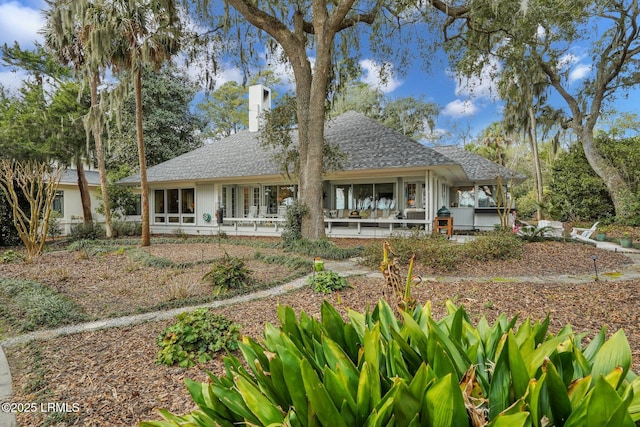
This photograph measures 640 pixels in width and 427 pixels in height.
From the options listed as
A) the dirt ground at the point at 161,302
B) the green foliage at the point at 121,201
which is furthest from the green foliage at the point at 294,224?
the green foliage at the point at 121,201

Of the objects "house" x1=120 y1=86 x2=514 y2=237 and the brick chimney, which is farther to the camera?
the brick chimney

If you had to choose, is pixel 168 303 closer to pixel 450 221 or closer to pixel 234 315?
pixel 234 315

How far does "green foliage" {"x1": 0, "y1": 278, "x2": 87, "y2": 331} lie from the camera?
4301 millimetres

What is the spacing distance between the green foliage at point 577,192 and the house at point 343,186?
3.86 m

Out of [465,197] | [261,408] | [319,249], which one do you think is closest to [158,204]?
[319,249]

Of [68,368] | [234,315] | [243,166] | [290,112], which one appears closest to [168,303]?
[234,315]

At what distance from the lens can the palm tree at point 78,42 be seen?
9648 millimetres

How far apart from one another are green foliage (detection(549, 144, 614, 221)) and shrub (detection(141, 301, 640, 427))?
62.9ft

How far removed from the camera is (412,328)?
51.1 inches

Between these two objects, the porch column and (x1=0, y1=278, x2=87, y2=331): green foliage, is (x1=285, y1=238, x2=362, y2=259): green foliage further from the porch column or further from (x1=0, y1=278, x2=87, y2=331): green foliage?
(x1=0, y1=278, x2=87, y2=331): green foliage

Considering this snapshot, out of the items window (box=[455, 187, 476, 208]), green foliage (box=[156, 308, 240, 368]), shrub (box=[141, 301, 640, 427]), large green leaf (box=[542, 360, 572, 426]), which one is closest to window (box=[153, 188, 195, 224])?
window (box=[455, 187, 476, 208])

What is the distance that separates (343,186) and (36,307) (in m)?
11.6

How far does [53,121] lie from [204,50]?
950cm

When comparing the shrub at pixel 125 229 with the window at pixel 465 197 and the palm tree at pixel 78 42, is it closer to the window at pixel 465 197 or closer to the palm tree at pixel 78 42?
the palm tree at pixel 78 42
